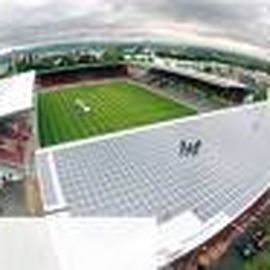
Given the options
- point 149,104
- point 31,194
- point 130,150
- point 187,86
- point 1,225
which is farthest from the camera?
point 187,86

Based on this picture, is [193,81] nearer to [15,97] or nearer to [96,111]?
[96,111]

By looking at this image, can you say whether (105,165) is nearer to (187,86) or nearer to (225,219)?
(225,219)

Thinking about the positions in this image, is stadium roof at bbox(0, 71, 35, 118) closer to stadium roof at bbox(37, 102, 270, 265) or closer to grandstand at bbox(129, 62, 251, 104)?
stadium roof at bbox(37, 102, 270, 265)

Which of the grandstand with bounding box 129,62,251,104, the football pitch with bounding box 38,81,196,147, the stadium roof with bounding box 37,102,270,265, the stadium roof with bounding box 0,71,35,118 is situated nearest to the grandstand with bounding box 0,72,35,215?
the stadium roof with bounding box 0,71,35,118

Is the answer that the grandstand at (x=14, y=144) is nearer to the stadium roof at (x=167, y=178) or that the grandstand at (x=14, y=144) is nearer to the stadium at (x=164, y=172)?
the stadium at (x=164, y=172)

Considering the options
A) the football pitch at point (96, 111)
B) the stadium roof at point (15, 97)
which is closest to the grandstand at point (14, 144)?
the stadium roof at point (15, 97)

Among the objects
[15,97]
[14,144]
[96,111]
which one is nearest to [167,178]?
[14,144]

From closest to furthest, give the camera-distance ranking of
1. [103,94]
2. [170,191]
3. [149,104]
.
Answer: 1. [170,191]
2. [149,104]
3. [103,94]

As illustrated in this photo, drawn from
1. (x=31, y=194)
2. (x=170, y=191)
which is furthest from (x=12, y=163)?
(x=170, y=191)
